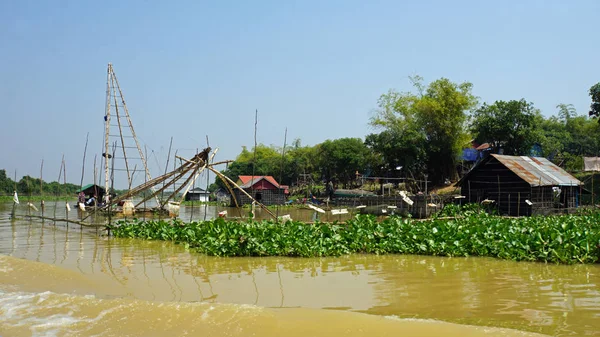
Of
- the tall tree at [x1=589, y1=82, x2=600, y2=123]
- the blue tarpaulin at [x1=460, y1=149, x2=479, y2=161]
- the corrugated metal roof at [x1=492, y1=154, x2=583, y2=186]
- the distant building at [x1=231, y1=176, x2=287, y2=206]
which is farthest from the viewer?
the blue tarpaulin at [x1=460, y1=149, x2=479, y2=161]

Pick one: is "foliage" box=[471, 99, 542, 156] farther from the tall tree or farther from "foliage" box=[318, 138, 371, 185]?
"foliage" box=[318, 138, 371, 185]

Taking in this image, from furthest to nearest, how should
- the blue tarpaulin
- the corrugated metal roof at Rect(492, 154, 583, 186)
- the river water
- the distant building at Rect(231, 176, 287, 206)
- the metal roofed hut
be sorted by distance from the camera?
the blue tarpaulin → the distant building at Rect(231, 176, 287, 206) → the corrugated metal roof at Rect(492, 154, 583, 186) → the metal roofed hut → the river water

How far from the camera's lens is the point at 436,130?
3753 centimetres

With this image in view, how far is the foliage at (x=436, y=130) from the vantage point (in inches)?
1446

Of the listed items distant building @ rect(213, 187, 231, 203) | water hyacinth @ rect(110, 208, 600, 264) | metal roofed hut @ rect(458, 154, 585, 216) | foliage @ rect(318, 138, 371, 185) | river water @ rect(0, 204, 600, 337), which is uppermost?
foliage @ rect(318, 138, 371, 185)

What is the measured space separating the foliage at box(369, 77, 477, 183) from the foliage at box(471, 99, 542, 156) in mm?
1824

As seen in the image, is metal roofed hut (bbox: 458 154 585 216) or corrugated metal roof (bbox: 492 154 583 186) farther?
corrugated metal roof (bbox: 492 154 583 186)

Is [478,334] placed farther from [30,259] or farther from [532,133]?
[532,133]

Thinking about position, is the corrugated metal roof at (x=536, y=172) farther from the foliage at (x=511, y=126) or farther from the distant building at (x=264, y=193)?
the distant building at (x=264, y=193)

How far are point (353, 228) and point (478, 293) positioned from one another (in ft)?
16.6

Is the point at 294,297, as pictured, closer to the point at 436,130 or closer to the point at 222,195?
the point at 436,130

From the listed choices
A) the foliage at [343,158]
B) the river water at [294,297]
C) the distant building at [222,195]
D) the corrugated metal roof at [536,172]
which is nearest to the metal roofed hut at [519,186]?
the corrugated metal roof at [536,172]

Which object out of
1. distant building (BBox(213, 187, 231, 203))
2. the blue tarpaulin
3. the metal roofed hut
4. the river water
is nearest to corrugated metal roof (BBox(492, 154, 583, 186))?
the metal roofed hut

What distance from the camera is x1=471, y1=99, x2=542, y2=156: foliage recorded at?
34.6 m
